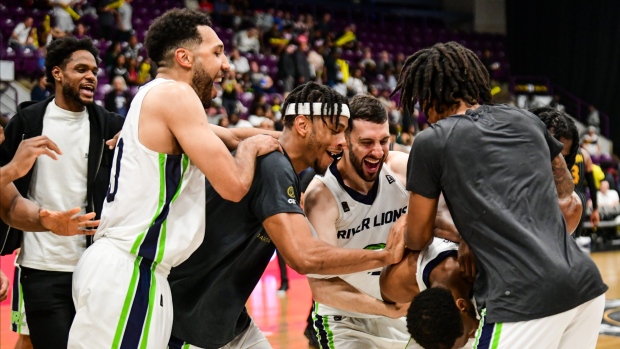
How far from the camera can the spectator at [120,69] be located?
13117 mm

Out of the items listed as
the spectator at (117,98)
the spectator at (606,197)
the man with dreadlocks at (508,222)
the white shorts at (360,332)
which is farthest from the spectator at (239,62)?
the man with dreadlocks at (508,222)

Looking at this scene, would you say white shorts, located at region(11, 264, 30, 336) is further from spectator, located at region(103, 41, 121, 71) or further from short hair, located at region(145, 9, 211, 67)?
spectator, located at region(103, 41, 121, 71)

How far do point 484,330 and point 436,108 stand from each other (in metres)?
0.86

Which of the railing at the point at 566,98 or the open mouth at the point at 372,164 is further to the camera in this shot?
the railing at the point at 566,98

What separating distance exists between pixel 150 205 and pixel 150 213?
32 millimetres

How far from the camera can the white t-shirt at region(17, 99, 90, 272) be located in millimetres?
4215

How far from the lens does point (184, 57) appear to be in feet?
10.2

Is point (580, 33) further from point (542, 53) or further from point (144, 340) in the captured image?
point (144, 340)

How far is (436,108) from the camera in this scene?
9.37 feet

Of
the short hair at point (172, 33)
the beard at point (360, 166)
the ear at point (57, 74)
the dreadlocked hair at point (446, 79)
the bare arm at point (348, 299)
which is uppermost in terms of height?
the short hair at point (172, 33)

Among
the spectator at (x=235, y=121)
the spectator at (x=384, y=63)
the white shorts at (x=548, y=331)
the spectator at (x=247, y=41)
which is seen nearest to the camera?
the white shorts at (x=548, y=331)

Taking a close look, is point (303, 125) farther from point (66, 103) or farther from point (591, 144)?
point (591, 144)

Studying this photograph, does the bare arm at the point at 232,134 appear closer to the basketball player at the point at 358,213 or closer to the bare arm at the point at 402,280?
the basketball player at the point at 358,213

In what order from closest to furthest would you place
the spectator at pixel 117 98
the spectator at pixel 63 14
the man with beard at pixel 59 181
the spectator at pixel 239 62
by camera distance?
the man with beard at pixel 59 181 → the spectator at pixel 117 98 → the spectator at pixel 63 14 → the spectator at pixel 239 62
